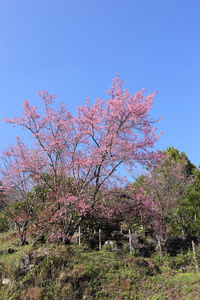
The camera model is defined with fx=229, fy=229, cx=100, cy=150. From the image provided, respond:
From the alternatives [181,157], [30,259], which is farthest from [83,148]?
[181,157]

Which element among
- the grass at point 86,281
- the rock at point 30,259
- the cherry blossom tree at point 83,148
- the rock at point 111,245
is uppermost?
the cherry blossom tree at point 83,148

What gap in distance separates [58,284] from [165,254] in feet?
21.5

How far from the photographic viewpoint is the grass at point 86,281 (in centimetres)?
749

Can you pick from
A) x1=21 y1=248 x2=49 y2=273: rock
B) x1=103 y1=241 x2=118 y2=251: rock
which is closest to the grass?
x1=21 y1=248 x2=49 y2=273: rock

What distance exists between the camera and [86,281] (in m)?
7.89

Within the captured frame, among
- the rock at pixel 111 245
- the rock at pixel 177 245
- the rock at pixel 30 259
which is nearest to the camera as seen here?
the rock at pixel 30 259

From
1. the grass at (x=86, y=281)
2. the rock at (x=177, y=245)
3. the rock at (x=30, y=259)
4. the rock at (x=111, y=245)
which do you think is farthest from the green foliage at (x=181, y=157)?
the rock at (x=30, y=259)

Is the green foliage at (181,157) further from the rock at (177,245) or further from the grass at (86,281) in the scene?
the grass at (86,281)

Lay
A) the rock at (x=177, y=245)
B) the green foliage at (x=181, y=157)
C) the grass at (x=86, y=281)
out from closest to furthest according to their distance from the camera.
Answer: the grass at (x=86, y=281), the rock at (x=177, y=245), the green foliage at (x=181, y=157)

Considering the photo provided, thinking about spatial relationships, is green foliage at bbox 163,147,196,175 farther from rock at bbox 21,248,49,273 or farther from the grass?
rock at bbox 21,248,49,273

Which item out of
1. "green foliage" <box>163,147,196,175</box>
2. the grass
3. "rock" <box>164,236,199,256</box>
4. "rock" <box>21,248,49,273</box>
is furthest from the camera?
"green foliage" <box>163,147,196,175</box>

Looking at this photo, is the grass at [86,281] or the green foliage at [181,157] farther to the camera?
the green foliage at [181,157]

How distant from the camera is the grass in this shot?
749 cm

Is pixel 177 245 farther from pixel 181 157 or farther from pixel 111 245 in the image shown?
pixel 181 157
